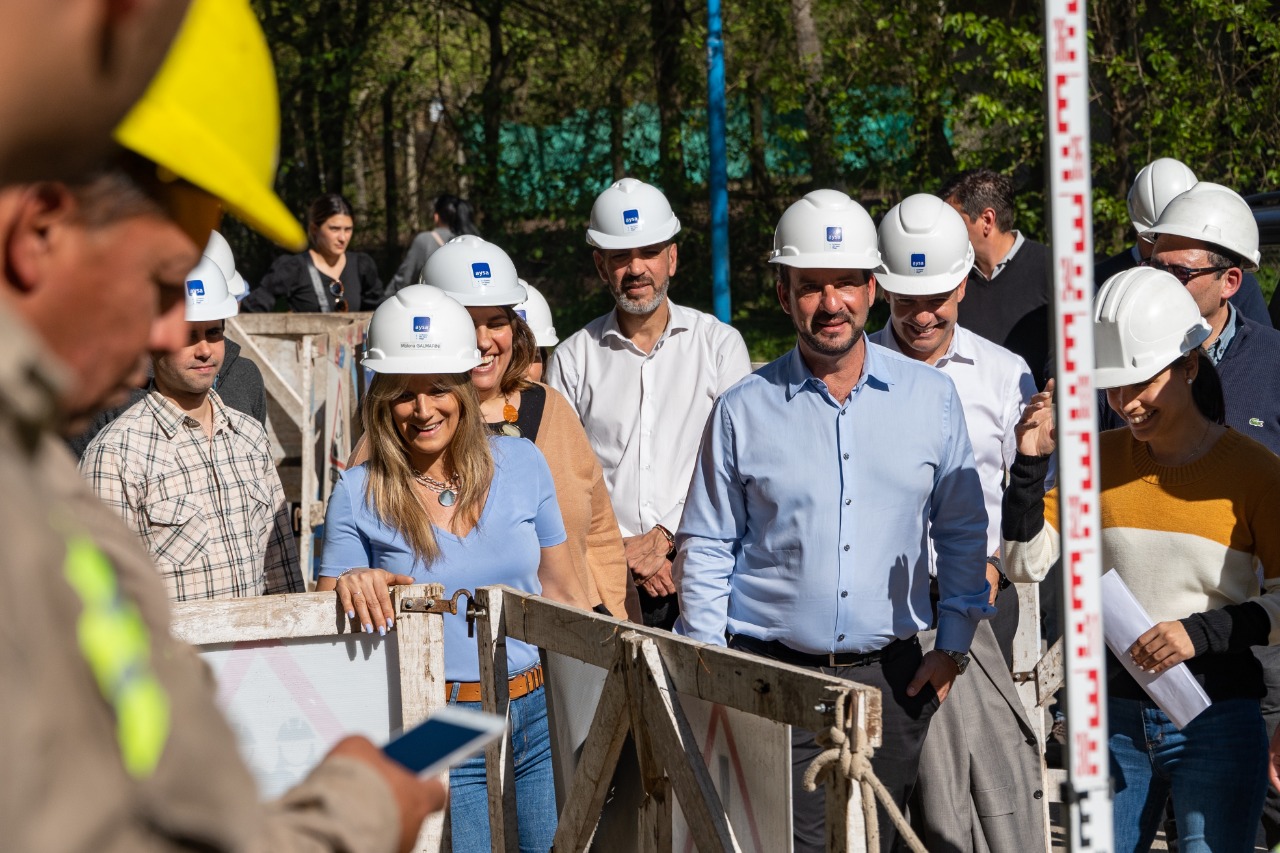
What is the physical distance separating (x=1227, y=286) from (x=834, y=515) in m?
2.13

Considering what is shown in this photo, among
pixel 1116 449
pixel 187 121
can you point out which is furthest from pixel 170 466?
pixel 187 121

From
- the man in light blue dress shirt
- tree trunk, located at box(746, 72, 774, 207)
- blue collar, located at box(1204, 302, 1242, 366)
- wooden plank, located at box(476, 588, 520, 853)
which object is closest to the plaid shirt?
wooden plank, located at box(476, 588, 520, 853)

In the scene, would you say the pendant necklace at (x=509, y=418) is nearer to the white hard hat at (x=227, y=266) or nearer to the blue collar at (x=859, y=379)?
the blue collar at (x=859, y=379)

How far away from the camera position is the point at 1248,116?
14023 millimetres

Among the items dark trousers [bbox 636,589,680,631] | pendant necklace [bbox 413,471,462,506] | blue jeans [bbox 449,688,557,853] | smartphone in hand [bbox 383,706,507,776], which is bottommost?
blue jeans [bbox 449,688,557,853]

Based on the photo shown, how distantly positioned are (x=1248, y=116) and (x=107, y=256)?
47.5 ft

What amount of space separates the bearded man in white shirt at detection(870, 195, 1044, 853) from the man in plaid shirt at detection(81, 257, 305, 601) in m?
2.40

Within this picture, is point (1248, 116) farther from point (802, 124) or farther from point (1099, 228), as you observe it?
point (802, 124)

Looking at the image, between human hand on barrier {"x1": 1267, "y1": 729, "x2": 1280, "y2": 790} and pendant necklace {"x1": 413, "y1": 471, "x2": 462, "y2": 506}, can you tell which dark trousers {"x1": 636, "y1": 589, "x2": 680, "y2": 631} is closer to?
pendant necklace {"x1": 413, "y1": 471, "x2": 462, "y2": 506}

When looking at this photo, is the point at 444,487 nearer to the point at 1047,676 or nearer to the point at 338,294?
the point at 1047,676

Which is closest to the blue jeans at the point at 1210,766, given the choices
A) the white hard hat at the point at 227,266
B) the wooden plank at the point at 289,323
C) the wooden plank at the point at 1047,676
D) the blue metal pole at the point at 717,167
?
the wooden plank at the point at 1047,676

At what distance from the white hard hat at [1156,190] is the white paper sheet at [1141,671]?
12.2 feet

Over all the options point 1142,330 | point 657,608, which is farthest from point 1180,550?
point 657,608

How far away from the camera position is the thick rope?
2758 millimetres
